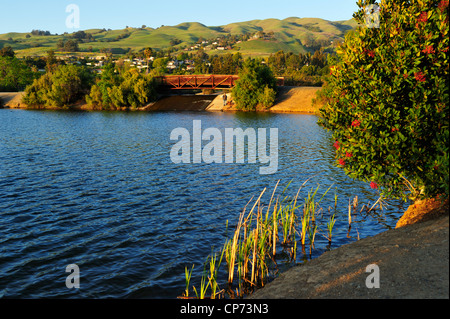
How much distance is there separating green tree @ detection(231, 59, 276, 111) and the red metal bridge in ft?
41.9

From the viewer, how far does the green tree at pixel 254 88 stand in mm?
101625

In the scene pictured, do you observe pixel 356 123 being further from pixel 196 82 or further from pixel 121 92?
pixel 196 82

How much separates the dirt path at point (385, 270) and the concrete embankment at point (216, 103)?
82389 mm

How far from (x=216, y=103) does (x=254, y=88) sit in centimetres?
1393

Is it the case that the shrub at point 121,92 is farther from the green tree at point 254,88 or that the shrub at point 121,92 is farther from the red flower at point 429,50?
the red flower at point 429,50

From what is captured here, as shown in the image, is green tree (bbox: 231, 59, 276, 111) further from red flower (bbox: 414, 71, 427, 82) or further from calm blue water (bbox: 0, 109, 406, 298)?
red flower (bbox: 414, 71, 427, 82)

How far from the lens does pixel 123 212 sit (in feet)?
75.0

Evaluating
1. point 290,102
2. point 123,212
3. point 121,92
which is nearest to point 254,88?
point 290,102

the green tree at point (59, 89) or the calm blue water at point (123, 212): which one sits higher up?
the green tree at point (59, 89)

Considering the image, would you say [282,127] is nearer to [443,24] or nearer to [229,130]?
[229,130]

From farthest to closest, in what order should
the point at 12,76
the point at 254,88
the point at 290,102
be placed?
the point at 12,76, the point at 254,88, the point at 290,102

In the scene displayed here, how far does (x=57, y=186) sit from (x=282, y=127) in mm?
45824

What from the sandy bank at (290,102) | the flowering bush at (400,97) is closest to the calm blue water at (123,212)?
the flowering bush at (400,97)

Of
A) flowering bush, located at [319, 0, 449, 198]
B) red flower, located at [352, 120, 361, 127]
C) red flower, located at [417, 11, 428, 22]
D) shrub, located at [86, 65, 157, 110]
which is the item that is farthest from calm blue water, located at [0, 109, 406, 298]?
shrub, located at [86, 65, 157, 110]
